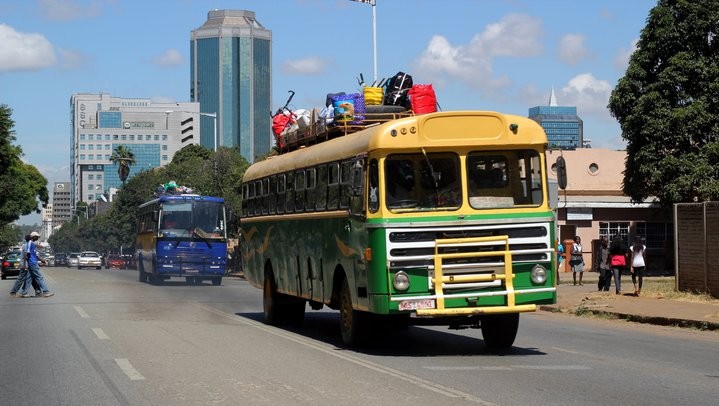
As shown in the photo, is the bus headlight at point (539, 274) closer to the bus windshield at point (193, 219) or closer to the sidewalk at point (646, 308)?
the sidewalk at point (646, 308)

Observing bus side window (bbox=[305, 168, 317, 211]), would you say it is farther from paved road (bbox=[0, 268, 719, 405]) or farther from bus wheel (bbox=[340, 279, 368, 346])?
paved road (bbox=[0, 268, 719, 405])

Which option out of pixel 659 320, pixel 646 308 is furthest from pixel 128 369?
pixel 646 308

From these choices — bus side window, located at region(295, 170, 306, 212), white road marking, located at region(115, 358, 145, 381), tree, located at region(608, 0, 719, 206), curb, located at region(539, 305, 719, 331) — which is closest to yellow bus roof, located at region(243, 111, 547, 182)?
bus side window, located at region(295, 170, 306, 212)

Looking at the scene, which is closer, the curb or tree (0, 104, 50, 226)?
the curb

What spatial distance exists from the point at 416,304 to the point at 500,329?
76.2 inches

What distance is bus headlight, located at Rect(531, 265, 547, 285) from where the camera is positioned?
13766 millimetres

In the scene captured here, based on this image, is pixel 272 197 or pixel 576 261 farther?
pixel 576 261

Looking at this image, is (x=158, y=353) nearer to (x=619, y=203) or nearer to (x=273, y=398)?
(x=273, y=398)

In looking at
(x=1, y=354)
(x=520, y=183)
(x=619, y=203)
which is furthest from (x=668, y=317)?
(x=619, y=203)

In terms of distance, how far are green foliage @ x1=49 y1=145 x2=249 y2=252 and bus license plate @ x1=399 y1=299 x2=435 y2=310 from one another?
2294 centimetres

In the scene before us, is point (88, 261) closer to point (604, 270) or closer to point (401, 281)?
point (604, 270)

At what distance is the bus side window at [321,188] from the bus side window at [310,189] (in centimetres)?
17

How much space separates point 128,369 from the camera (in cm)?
1247

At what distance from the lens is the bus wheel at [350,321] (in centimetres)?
1470
